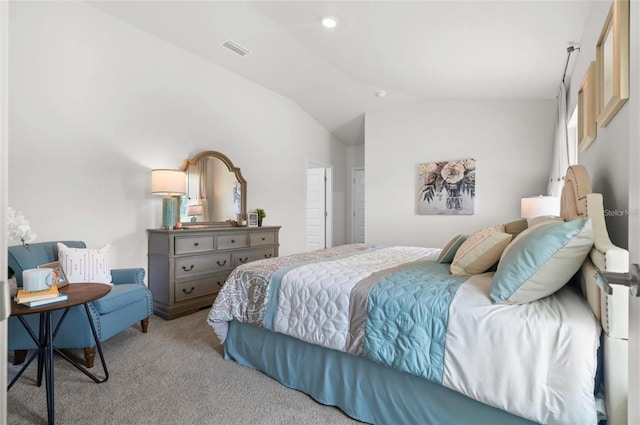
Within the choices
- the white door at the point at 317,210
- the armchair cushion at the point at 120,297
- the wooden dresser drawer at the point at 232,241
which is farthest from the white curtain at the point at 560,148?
the armchair cushion at the point at 120,297

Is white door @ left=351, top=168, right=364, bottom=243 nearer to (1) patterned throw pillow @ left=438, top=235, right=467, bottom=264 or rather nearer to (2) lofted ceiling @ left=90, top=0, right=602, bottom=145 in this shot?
(2) lofted ceiling @ left=90, top=0, right=602, bottom=145

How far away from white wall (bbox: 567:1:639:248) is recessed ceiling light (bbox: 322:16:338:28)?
1954 millimetres

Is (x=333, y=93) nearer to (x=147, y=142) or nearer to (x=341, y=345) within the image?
(x=147, y=142)

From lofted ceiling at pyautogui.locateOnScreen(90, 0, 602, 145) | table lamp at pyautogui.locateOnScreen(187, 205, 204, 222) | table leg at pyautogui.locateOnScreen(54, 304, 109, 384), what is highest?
lofted ceiling at pyautogui.locateOnScreen(90, 0, 602, 145)

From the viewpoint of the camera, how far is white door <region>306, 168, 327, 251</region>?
21.0 ft

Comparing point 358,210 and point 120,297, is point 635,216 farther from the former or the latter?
point 358,210

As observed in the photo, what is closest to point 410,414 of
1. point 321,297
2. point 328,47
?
point 321,297

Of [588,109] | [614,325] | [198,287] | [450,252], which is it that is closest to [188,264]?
[198,287]

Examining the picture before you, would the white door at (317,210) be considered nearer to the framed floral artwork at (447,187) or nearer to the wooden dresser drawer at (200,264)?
the framed floral artwork at (447,187)

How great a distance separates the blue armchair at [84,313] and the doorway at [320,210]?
397 cm

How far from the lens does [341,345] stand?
5.31 ft

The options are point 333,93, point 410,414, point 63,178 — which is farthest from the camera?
point 333,93

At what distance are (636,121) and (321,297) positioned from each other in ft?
4.67

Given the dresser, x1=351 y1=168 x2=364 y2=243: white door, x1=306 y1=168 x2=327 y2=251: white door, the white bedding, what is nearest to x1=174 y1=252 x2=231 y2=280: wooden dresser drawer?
the dresser
